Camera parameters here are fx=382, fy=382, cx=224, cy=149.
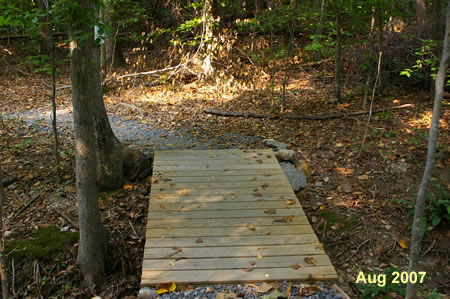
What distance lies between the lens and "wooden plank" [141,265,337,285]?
3566 millimetres

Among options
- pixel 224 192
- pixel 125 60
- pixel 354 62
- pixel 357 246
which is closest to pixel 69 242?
pixel 224 192

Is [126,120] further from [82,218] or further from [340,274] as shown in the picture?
[340,274]

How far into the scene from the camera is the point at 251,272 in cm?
367

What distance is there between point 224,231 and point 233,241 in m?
0.24

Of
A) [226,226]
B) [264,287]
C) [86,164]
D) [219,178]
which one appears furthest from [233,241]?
[86,164]

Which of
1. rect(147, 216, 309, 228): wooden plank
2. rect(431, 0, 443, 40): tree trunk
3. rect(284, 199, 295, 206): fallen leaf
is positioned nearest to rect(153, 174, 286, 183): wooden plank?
rect(284, 199, 295, 206): fallen leaf

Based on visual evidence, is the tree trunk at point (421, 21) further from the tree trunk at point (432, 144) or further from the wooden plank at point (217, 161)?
the tree trunk at point (432, 144)

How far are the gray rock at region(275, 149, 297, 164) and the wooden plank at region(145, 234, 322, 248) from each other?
7.36ft

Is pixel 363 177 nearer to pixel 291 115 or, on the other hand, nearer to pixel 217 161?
pixel 217 161

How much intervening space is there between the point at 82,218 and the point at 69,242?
72 cm

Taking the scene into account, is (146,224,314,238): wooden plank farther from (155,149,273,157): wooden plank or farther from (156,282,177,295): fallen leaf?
(155,149,273,157): wooden plank

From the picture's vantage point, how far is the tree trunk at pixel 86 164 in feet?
12.5

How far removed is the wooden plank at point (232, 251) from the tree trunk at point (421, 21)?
7301 mm

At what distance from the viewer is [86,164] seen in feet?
13.0
